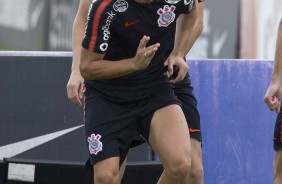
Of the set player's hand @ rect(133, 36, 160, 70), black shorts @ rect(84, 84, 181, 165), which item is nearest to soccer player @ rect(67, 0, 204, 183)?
black shorts @ rect(84, 84, 181, 165)

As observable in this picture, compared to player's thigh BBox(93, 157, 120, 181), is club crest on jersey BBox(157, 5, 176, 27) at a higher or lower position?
higher

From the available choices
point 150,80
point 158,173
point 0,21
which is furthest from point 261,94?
point 0,21

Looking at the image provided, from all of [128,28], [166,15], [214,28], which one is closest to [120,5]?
[128,28]

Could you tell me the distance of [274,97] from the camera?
704cm

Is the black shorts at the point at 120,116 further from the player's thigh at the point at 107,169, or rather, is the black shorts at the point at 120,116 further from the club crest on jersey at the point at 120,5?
the club crest on jersey at the point at 120,5

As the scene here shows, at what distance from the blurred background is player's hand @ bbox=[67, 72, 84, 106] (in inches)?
248

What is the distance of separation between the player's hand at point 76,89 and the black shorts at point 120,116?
0.11 meters

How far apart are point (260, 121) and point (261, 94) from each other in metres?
0.23

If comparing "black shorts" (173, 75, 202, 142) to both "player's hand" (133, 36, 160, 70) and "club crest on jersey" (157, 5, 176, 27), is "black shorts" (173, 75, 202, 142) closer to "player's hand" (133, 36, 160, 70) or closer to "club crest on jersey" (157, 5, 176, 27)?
"club crest on jersey" (157, 5, 176, 27)

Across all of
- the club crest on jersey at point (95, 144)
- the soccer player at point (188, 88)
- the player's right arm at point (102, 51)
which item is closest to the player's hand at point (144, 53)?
the player's right arm at point (102, 51)

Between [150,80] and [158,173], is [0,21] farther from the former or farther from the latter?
[150,80]

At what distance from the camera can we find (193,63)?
870cm

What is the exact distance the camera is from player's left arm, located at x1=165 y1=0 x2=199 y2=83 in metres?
7.05

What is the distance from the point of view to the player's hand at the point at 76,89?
707 centimetres
